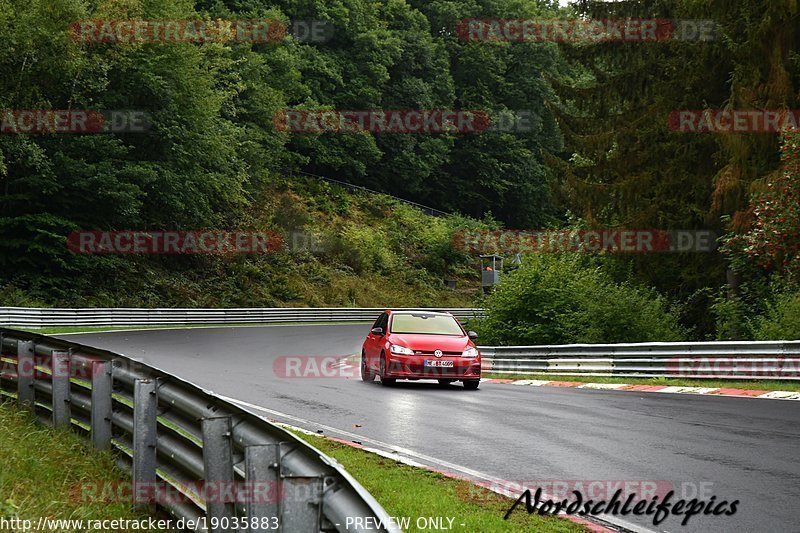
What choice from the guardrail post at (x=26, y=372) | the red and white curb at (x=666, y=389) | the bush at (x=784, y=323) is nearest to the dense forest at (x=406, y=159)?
the bush at (x=784, y=323)

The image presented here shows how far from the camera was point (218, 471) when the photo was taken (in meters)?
5.55

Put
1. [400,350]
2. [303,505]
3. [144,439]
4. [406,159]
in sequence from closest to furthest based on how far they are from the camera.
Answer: [303,505], [144,439], [400,350], [406,159]

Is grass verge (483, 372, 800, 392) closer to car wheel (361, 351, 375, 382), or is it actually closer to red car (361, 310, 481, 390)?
red car (361, 310, 481, 390)

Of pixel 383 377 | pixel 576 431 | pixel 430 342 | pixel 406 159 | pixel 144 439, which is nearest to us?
pixel 144 439

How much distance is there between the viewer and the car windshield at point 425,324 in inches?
797

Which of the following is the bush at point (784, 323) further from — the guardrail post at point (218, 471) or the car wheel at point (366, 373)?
the guardrail post at point (218, 471)

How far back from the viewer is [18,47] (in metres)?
41.9

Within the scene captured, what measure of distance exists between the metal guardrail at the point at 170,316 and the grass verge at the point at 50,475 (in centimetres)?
2803

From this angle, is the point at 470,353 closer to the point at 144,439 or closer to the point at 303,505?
the point at 144,439

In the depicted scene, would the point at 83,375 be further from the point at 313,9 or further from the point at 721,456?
the point at 313,9

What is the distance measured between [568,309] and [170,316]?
2299cm

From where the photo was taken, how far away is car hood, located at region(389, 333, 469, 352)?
19.3m

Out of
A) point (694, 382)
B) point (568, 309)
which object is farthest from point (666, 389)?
point (568, 309)

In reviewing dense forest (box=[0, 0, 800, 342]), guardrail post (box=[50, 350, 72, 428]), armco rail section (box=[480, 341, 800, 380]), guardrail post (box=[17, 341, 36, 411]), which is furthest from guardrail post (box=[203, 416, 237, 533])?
dense forest (box=[0, 0, 800, 342])
